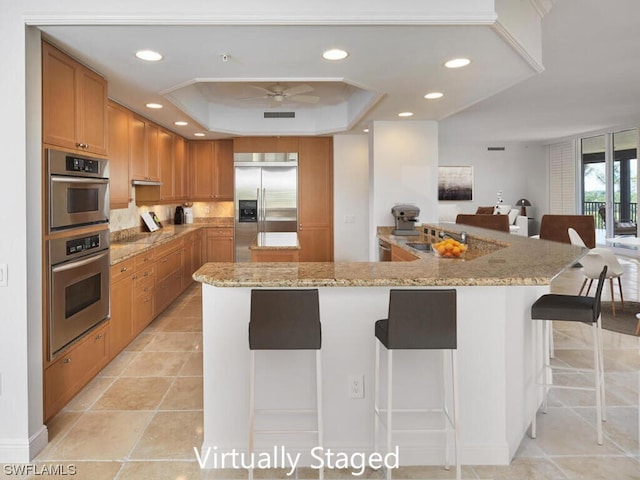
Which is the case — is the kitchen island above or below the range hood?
below

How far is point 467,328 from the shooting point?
231 cm

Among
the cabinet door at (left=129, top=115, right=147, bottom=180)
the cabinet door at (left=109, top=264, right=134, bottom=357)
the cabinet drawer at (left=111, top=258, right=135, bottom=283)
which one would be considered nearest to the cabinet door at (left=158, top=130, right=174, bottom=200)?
the cabinet door at (left=129, top=115, right=147, bottom=180)

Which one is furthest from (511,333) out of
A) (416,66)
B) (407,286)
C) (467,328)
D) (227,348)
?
(416,66)

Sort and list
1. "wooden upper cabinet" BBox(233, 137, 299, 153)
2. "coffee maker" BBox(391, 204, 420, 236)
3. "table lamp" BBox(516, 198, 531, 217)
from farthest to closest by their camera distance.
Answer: "table lamp" BBox(516, 198, 531, 217), "wooden upper cabinet" BBox(233, 137, 299, 153), "coffee maker" BBox(391, 204, 420, 236)

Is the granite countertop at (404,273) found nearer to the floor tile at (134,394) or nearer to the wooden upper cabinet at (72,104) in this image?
the floor tile at (134,394)

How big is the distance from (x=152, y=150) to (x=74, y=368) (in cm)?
324

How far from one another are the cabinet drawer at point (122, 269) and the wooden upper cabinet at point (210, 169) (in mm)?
3362

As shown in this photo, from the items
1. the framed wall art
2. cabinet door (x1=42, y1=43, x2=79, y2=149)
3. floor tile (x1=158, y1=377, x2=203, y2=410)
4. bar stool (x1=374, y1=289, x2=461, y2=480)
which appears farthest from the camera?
the framed wall art

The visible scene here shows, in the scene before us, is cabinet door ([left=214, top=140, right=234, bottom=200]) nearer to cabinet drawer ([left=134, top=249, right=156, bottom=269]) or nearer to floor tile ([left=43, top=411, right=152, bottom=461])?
cabinet drawer ([left=134, top=249, right=156, bottom=269])

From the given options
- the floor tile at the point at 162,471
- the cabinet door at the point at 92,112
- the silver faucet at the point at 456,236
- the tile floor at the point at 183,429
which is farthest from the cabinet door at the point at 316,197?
the floor tile at the point at 162,471

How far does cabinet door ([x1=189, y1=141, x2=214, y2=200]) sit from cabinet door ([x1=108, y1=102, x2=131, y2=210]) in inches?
101

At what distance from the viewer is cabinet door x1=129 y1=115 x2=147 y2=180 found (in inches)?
190

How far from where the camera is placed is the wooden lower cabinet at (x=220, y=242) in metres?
7.26

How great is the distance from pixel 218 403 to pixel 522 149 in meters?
11.1
